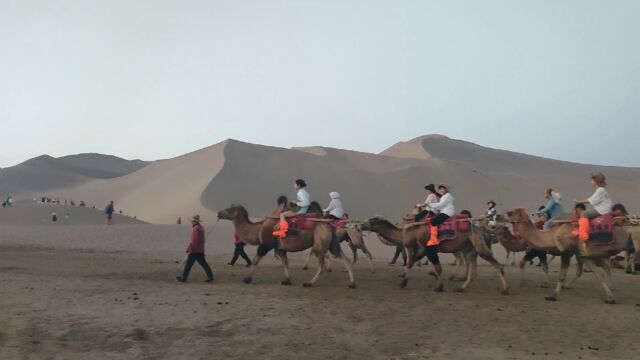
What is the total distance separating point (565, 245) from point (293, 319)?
6.32 m

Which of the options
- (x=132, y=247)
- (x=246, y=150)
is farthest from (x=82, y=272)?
(x=246, y=150)

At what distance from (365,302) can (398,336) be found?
2617 millimetres

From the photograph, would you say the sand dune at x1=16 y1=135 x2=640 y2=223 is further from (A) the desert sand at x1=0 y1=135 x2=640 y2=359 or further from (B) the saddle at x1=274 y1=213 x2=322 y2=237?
(B) the saddle at x1=274 y1=213 x2=322 y2=237

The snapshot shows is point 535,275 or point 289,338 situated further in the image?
point 535,275

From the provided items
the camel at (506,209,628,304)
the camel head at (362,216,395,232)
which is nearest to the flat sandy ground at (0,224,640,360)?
the camel at (506,209,628,304)

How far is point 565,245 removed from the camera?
12570 mm

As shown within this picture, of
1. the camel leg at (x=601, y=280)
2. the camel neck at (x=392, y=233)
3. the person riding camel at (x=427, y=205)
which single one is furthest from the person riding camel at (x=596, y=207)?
the camel neck at (x=392, y=233)

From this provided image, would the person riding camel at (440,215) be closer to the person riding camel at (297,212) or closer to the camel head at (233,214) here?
the person riding camel at (297,212)

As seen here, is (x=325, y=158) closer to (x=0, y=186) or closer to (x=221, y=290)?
Answer: (x=0, y=186)

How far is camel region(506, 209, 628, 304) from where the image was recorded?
39.8ft

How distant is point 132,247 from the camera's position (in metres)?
26.3

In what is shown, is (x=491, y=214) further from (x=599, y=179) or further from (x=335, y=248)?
(x=335, y=248)

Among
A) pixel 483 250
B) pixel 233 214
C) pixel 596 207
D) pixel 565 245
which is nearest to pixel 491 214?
pixel 483 250

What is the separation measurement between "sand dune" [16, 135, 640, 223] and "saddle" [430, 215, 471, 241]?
35624 millimetres
